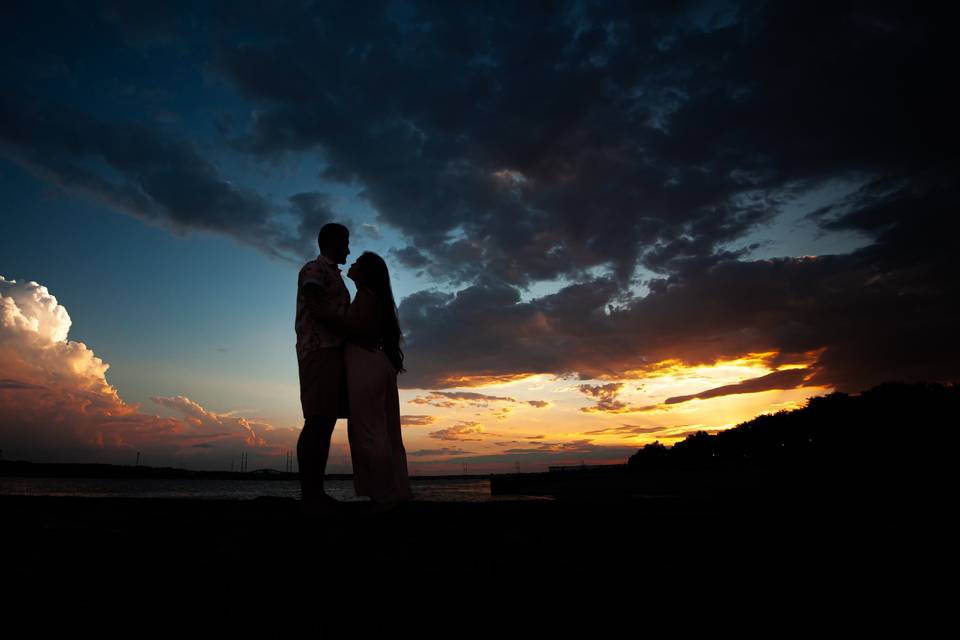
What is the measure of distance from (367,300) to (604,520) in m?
2.75

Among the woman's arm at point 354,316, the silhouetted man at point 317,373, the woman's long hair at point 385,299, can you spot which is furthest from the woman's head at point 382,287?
the silhouetted man at point 317,373

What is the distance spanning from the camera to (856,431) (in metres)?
37.9

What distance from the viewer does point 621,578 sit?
161 cm

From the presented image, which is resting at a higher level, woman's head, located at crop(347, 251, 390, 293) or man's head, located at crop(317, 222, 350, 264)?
man's head, located at crop(317, 222, 350, 264)

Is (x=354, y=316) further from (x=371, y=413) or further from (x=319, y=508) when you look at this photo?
(x=319, y=508)

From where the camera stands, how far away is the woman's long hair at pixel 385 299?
14.9ft

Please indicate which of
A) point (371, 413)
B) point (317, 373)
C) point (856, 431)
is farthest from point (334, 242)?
point (856, 431)

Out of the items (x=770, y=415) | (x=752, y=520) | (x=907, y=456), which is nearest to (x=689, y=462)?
(x=770, y=415)

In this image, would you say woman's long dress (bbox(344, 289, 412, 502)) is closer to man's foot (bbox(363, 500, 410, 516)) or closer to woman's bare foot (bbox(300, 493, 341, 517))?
man's foot (bbox(363, 500, 410, 516))

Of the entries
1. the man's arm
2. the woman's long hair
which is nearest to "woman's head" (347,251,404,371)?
the woman's long hair

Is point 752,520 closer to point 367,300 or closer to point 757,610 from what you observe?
point 757,610

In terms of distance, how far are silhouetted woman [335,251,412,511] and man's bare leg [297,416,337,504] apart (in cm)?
23

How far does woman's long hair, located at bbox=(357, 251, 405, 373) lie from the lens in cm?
455

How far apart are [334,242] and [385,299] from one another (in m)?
0.78
